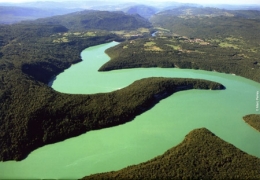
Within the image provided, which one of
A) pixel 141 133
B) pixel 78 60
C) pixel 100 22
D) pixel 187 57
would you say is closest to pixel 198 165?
pixel 141 133

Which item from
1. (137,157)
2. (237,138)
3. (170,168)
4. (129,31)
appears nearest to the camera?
(170,168)

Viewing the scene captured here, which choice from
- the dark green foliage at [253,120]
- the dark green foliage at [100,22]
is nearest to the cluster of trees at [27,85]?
the dark green foliage at [253,120]

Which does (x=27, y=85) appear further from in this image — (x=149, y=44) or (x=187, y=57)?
(x=149, y=44)

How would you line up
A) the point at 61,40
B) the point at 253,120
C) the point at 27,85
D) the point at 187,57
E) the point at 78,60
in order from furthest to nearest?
1. the point at 61,40
2. the point at 187,57
3. the point at 78,60
4. the point at 27,85
5. the point at 253,120

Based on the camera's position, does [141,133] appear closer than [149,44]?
Yes

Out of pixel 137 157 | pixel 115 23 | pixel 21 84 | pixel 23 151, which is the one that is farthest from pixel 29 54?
pixel 115 23

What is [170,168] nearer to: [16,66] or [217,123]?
[217,123]
